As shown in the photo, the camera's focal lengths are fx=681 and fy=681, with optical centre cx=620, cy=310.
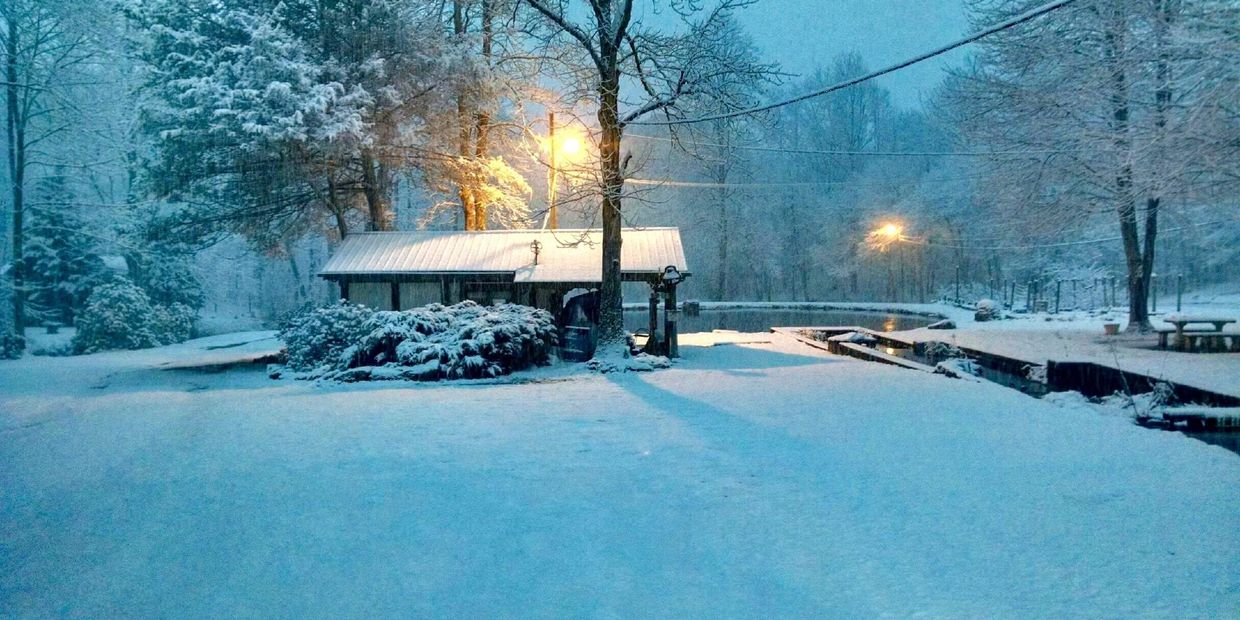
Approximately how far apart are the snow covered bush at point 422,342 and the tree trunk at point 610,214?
1249 mm

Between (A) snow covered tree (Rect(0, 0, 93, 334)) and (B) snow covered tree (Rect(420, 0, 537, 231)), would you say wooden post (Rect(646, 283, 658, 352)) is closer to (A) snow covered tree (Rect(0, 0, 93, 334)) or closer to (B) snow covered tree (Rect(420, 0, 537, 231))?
(B) snow covered tree (Rect(420, 0, 537, 231))

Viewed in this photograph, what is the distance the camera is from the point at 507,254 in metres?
17.8

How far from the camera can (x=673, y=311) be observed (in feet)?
50.8

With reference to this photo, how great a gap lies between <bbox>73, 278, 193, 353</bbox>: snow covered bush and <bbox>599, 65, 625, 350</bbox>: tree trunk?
1664 cm

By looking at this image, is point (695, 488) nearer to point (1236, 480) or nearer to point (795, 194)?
point (1236, 480)

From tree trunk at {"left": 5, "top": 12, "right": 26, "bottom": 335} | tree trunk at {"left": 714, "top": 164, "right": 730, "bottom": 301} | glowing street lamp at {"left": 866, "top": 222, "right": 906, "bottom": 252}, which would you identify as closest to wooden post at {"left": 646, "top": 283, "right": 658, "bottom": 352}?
tree trunk at {"left": 5, "top": 12, "right": 26, "bottom": 335}

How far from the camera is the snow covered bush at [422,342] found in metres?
12.2

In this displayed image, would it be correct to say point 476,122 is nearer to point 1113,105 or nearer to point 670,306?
point 670,306

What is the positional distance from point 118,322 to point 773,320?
92.4 feet

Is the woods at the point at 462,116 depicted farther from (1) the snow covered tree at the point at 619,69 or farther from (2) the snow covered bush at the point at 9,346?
(2) the snow covered bush at the point at 9,346

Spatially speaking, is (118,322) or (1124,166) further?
(118,322)

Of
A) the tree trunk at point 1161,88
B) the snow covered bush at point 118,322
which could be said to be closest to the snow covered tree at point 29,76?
the snow covered bush at point 118,322

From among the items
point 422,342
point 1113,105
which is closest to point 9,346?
point 422,342

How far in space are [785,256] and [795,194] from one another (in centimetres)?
469
